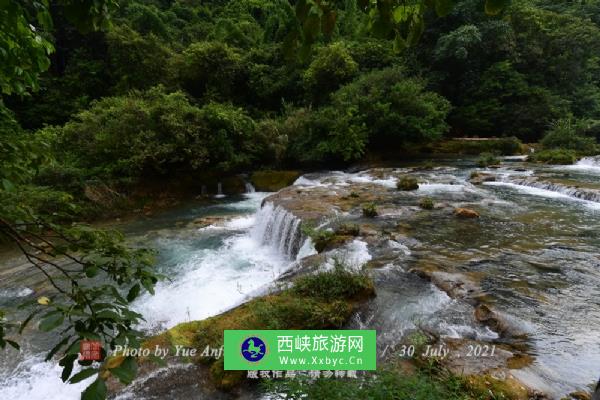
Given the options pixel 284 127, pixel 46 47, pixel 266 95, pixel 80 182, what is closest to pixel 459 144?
pixel 284 127

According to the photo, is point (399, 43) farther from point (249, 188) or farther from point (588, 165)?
point (588, 165)

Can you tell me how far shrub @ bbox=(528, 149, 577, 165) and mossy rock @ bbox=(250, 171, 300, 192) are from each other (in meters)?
10.6

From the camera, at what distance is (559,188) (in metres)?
9.72

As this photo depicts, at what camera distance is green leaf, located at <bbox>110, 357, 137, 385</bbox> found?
3.20 ft

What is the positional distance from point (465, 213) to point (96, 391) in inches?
317

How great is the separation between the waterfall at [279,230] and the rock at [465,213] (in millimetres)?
3668

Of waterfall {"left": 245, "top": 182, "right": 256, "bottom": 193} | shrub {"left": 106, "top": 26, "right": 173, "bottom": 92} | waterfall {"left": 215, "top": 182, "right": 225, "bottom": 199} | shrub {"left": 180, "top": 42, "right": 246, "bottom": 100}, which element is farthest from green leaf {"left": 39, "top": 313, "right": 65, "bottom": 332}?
shrub {"left": 106, "top": 26, "right": 173, "bottom": 92}

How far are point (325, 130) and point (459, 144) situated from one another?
8.01 meters

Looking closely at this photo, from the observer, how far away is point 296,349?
293cm

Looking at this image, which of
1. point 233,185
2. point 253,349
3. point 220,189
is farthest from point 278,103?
point 253,349

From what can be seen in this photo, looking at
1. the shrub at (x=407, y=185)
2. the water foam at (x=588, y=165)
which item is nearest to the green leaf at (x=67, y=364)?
the shrub at (x=407, y=185)

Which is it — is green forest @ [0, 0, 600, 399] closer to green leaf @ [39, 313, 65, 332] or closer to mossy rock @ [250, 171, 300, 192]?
mossy rock @ [250, 171, 300, 192]

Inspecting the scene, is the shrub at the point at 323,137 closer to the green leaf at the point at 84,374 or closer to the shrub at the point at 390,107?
the shrub at the point at 390,107

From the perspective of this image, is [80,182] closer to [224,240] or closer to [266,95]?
[224,240]
